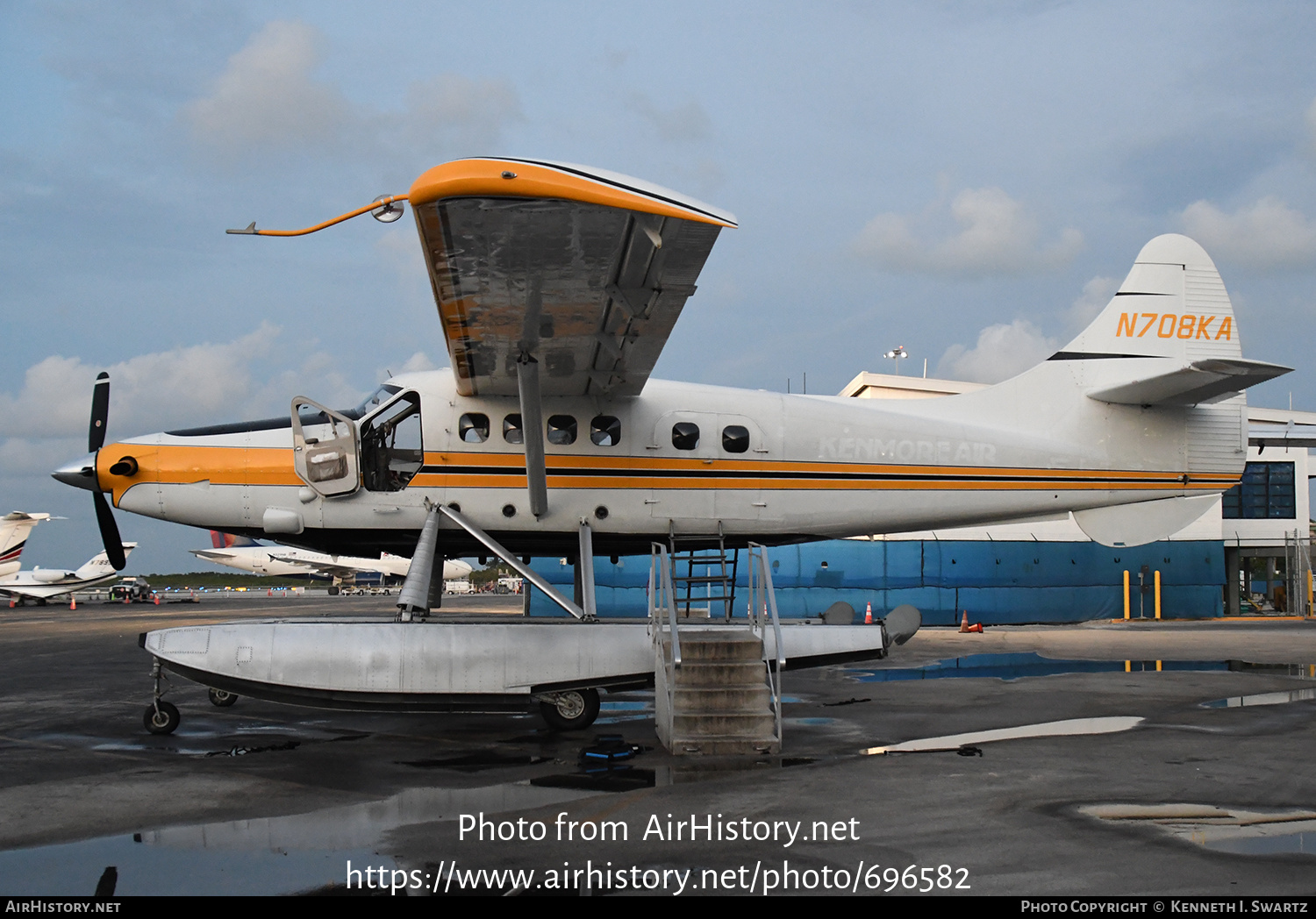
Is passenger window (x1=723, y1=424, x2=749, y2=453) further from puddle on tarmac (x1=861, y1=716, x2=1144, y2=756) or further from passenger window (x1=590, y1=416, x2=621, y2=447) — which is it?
puddle on tarmac (x1=861, y1=716, x2=1144, y2=756)

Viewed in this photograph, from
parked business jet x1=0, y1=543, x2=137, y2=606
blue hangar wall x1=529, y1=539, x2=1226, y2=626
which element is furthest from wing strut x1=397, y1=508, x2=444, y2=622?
parked business jet x1=0, y1=543, x2=137, y2=606

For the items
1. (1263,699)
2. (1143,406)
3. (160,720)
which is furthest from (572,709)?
(1263,699)

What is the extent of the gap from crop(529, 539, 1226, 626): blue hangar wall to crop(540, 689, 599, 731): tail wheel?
14793 mm

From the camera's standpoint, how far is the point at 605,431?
1030 centimetres

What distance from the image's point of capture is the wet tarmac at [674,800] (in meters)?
4.73

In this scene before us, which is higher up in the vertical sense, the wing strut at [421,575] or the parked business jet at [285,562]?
the wing strut at [421,575]

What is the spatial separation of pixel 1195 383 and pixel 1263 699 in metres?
3.94

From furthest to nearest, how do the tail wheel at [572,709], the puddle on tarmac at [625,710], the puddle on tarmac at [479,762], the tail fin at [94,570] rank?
the tail fin at [94,570]
the puddle on tarmac at [625,710]
the tail wheel at [572,709]
the puddle on tarmac at [479,762]

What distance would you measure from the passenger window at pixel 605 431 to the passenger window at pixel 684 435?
604 mm

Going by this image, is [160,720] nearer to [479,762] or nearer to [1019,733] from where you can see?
[479,762]

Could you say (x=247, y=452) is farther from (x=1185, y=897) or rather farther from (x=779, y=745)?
(x=1185, y=897)

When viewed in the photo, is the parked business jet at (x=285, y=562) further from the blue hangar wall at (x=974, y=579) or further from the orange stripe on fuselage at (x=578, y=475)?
the orange stripe on fuselage at (x=578, y=475)

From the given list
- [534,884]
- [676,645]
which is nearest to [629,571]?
[676,645]

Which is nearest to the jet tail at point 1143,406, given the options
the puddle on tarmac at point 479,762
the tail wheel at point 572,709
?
the tail wheel at point 572,709
